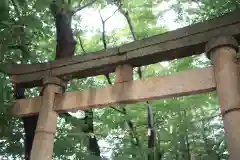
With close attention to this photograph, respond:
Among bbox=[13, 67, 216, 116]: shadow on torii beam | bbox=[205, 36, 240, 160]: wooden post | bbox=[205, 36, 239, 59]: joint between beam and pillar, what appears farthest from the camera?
bbox=[13, 67, 216, 116]: shadow on torii beam

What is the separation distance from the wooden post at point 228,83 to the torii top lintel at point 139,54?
0.53ft

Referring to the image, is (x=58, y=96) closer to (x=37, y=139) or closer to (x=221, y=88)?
(x=37, y=139)

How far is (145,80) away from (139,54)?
1.25 ft

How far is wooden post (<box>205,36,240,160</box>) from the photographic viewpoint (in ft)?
9.45

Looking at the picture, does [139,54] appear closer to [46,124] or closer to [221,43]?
[221,43]

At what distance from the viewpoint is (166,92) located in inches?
140

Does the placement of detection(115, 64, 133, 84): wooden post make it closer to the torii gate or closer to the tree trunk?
the torii gate

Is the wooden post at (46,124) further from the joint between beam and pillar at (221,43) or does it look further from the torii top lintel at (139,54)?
the joint between beam and pillar at (221,43)

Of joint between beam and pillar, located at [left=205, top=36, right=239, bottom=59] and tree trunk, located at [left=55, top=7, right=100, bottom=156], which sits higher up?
tree trunk, located at [left=55, top=7, right=100, bottom=156]

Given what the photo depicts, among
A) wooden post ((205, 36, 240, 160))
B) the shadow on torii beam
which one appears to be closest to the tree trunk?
the shadow on torii beam

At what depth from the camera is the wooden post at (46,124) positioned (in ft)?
13.2

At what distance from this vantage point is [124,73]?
4004 mm

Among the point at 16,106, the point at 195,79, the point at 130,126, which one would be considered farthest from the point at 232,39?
the point at 130,126

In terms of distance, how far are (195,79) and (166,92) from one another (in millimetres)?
384
